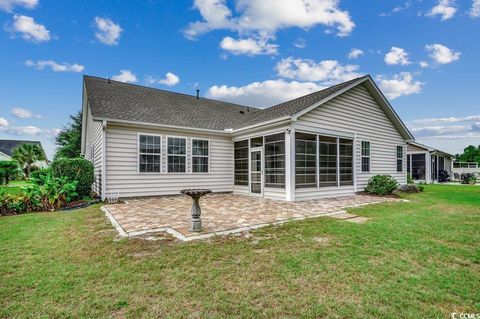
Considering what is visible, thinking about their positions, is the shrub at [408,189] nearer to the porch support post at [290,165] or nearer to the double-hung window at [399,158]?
the double-hung window at [399,158]

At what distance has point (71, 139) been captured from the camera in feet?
92.4

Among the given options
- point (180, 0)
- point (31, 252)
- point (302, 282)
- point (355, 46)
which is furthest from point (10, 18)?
point (355, 46)

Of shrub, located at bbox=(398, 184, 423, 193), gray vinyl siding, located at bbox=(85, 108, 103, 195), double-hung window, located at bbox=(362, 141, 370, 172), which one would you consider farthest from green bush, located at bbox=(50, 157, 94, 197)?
shrub, located at bbox=(398, 184, 423, 193)

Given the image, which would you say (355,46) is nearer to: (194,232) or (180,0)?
(180,0)

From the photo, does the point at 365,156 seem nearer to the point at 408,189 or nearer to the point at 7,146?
the point at 408,189

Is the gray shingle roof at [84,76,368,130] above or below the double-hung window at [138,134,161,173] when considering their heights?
above

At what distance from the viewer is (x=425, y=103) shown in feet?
59.7

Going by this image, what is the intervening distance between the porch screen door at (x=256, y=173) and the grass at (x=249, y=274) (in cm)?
546

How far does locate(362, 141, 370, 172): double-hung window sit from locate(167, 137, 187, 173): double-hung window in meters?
8.46

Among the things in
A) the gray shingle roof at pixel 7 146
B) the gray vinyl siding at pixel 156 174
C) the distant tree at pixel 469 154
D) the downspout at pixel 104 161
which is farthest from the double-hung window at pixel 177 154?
the distant tree at pixel 469 154

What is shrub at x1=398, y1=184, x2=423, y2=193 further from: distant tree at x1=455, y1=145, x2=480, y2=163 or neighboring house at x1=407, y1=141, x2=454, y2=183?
distant tree at x1=455, y1=145, x2=480, y2=163

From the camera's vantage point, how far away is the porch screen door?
413 inches

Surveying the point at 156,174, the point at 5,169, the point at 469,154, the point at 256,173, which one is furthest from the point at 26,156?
the point at 469,154

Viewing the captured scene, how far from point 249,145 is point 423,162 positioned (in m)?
19.2
